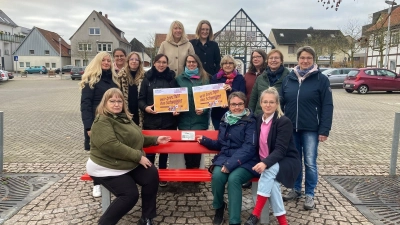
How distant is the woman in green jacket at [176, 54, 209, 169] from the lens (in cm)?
488

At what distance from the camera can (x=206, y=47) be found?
580 centimetres

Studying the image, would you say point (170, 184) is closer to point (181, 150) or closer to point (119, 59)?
point (181, 150)

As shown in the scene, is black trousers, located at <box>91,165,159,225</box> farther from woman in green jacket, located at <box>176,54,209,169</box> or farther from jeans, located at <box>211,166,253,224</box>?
woman in green jacket, located at <box>176,54,209,169</box>

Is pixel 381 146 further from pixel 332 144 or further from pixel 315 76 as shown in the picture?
pixel 315 76

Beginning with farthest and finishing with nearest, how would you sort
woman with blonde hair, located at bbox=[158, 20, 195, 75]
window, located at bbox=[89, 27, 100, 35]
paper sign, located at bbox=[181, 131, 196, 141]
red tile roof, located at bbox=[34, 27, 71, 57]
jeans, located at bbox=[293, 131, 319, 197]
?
red tile roof, located at bbox=[34, 27, 71, 57] → window, located at bbox=[89, 27, 100, 35] → woman with blonde hair, located at bbox=[158, 20, 195, 75] → paper sign, located at bbox=[181, 131, 196, 141] → jeans, located at bbox=[293, 131, 319, 197]

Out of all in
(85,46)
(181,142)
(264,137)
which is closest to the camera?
(264,137)

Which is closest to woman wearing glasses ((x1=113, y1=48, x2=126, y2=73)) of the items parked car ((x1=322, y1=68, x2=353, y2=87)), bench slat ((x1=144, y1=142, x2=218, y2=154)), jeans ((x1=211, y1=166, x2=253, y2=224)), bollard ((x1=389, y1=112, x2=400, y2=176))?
bench slat ((x1=144, y1=142, x2=218, y2=154))

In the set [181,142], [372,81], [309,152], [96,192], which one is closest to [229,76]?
[181,142]

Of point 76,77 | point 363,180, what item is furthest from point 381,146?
point 76,77

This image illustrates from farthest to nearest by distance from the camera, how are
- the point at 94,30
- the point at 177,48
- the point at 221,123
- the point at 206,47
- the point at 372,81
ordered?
1. the point at 94,30
2. the point at 372,81
3. the point at 206,47
4. the point at 177,48
5. the point at 221,123

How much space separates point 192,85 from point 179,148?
3.06ft

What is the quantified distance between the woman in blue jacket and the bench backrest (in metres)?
1.10

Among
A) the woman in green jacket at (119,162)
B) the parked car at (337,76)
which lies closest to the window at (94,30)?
the parked car at (337,76)

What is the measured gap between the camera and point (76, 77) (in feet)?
137
